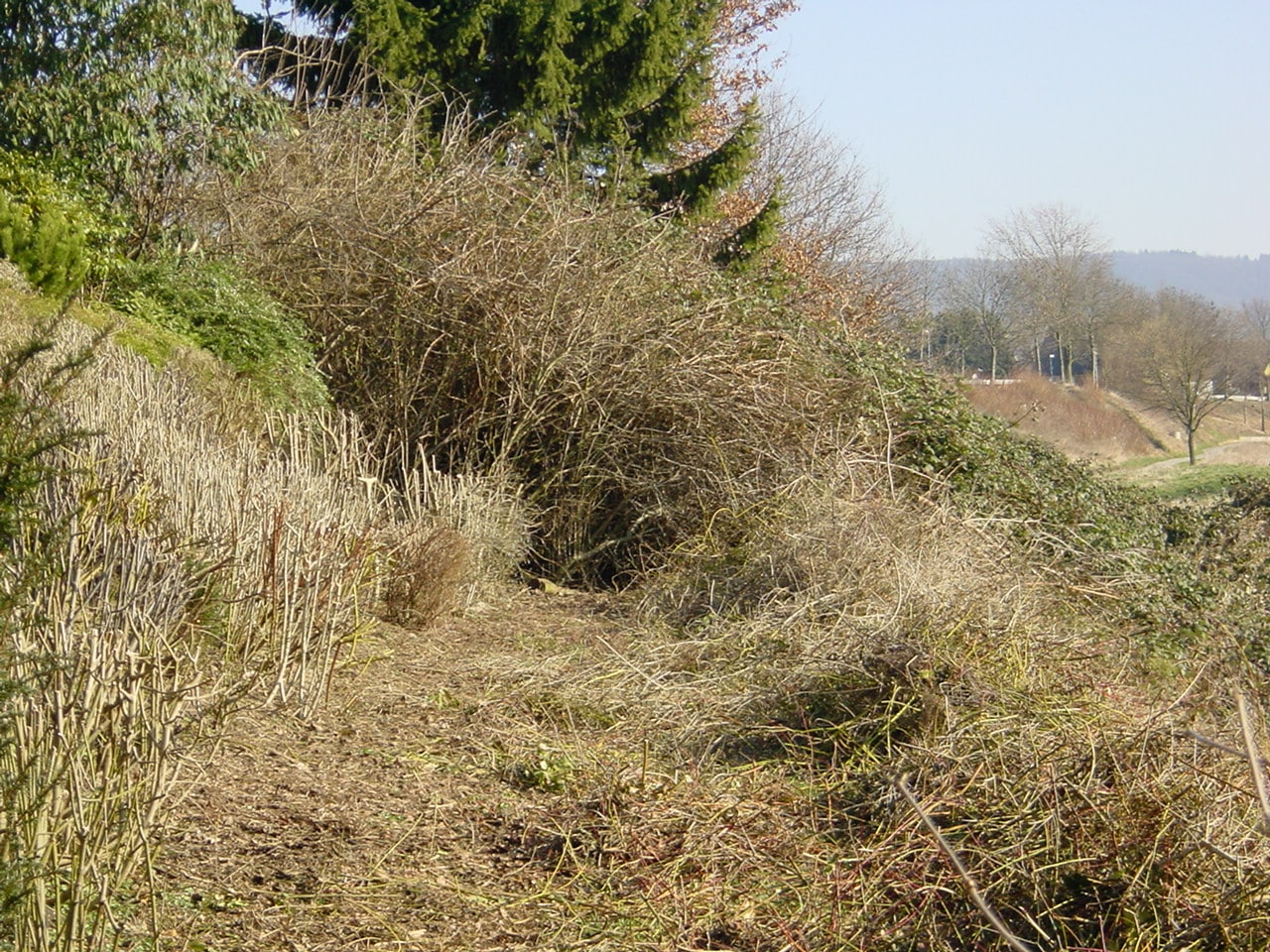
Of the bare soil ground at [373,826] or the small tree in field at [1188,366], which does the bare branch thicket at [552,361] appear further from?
the small tree in field at [1188,366]

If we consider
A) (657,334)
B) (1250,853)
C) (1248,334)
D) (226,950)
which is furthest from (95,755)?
(1248,334)

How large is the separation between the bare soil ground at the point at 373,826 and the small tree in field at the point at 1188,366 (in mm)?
35883

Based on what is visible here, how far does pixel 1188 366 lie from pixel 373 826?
1557 inches

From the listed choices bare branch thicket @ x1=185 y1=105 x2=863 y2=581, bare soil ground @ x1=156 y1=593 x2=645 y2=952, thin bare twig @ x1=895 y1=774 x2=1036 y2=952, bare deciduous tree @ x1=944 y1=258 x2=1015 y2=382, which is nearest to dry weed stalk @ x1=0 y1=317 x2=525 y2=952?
bare soil ground @ x1=156 y1=593 x2=645 y2=952

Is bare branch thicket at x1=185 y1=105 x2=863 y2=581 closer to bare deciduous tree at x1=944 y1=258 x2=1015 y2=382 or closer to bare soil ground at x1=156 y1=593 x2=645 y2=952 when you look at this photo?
bare soil ground at x1=156 y1=593 x2=645 y2=952

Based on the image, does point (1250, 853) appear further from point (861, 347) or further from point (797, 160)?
point (797, 160)

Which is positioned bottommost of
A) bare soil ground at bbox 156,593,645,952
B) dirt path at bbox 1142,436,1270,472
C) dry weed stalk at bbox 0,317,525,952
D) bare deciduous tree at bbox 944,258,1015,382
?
dirt path at bbox 1142,436,1270,472

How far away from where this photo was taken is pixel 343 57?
1440cm

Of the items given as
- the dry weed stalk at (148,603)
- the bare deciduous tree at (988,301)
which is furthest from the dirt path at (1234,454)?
the dry weed stalk at (148,603)

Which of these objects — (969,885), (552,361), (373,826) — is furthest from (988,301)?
(969,885)

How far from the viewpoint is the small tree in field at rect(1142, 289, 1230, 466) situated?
38.9 meters

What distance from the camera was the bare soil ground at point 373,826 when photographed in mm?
3381

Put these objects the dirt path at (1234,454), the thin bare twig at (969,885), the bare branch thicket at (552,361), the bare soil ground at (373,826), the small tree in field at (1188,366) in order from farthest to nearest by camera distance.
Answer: the small tree in field at (1188,366)
the dirt path at (1234,454)
the bare branch thicket at (552,361)
the bare soil ground at (373,826)
the thin bare twig at (969,885)

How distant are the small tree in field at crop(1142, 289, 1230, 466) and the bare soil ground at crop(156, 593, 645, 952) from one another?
118ft
